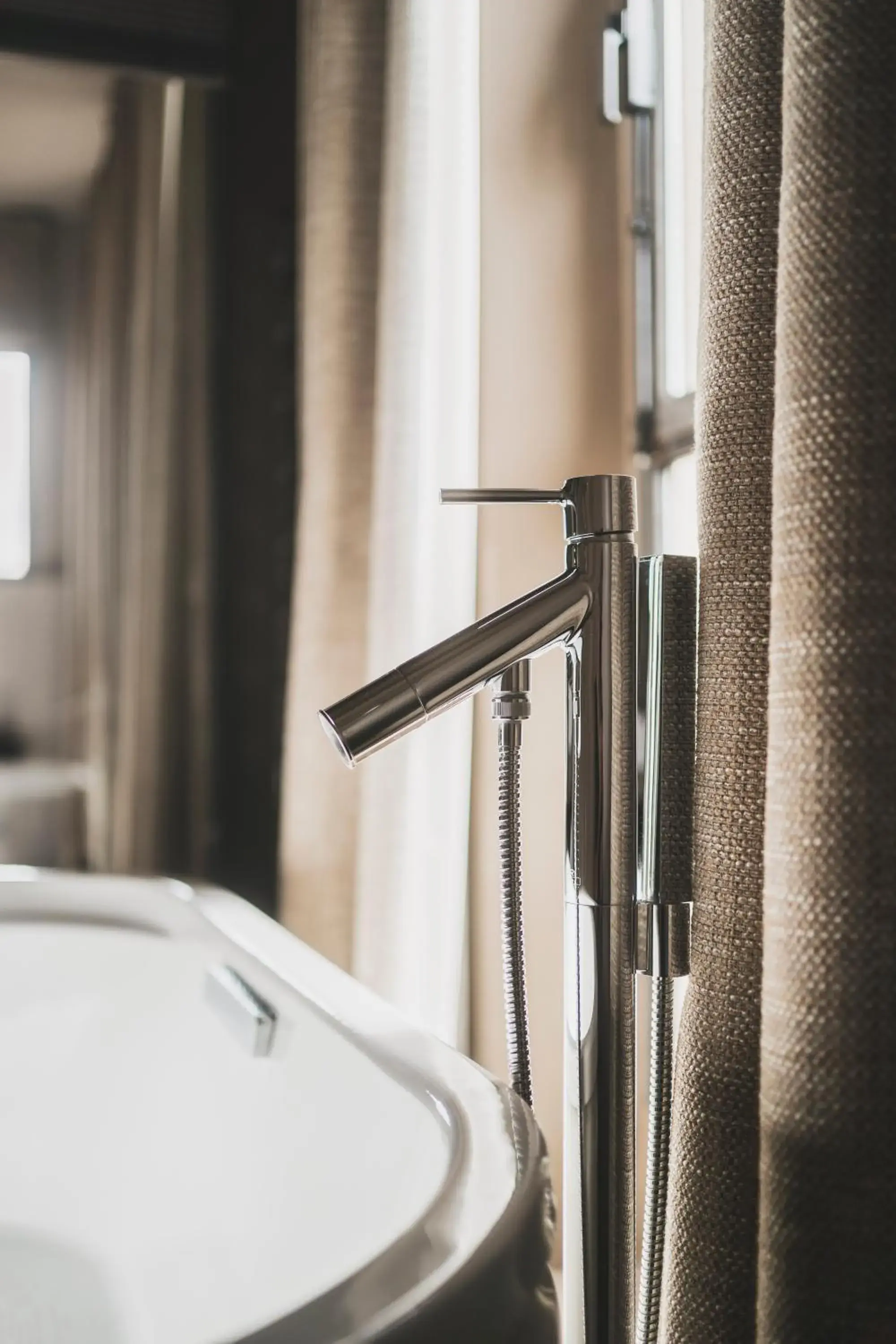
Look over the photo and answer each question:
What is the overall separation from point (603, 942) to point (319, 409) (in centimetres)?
102

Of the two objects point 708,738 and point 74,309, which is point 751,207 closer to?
point 708,738

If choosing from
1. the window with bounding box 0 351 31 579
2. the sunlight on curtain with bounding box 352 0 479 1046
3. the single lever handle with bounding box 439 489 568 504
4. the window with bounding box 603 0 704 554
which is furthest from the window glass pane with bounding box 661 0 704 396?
the window with bounding box 0 351 31 579

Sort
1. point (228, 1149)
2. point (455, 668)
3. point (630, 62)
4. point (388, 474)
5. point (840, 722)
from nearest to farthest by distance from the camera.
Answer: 1. point (840, 722)
2. point (455, 668)
3. point (228, 1149)
4. point (630, 62)
5. point (388, 474)

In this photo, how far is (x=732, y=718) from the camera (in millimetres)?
501

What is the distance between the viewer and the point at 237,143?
6.34ft

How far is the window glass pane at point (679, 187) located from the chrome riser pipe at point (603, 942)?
0.64 meters

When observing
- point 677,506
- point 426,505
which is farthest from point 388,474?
point 677,506

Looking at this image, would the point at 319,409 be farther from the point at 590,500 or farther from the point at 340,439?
the point at 590,500

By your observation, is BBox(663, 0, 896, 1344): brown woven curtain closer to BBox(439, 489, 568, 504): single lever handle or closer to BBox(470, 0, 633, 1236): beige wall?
BBox(439, 489, 568, 504): single lever handle

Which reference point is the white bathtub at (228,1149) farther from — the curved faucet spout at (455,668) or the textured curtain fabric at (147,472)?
the textured curtain fabric at (147,472)

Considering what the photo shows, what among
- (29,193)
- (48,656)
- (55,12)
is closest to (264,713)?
(48,656)

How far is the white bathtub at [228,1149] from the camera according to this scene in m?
0.45

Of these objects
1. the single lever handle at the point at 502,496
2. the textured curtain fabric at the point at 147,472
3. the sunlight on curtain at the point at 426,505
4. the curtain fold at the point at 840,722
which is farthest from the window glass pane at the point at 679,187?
the textured curtain fabric at the point at 147,472

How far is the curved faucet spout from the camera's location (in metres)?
0.50
